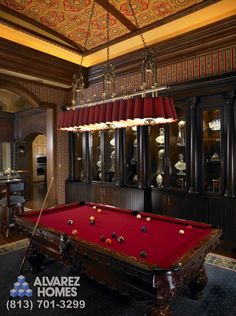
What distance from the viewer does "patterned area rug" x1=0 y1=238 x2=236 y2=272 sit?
3.23m

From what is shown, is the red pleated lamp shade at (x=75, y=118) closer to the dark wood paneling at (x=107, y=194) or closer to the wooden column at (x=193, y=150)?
the wooden column at (x=193, y=150)

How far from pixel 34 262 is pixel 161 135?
10.2ft

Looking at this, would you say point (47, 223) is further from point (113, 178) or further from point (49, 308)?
point (113, 178)

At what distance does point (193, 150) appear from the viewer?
4160mm

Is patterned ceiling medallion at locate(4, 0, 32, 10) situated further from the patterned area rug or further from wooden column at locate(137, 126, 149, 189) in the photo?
the patterned area rug

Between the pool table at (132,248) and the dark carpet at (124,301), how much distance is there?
6.1 inches

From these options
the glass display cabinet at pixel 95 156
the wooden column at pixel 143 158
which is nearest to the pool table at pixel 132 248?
the wooden column at pixel 143 158

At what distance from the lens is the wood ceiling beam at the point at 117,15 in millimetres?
3455

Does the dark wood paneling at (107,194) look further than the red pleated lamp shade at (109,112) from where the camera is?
Yes

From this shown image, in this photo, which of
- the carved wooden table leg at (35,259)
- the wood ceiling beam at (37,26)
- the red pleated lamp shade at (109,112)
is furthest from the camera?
the wood ceiling beam at (37,26)

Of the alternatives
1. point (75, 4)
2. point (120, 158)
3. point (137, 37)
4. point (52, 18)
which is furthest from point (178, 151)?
point (52, 18)

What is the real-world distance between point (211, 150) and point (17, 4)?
12.2 feet

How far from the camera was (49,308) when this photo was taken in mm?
2396

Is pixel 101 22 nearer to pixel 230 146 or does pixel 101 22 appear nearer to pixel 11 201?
pixel 230 146
